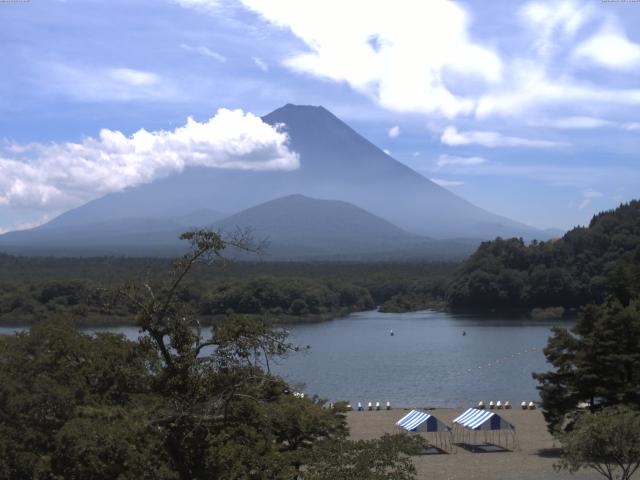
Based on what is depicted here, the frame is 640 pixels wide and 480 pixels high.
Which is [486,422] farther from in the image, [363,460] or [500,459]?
[363,460]

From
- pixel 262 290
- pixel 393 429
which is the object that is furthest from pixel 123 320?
pixel 393 429

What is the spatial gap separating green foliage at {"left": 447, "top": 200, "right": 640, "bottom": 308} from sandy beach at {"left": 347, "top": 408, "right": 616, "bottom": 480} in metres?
36.1

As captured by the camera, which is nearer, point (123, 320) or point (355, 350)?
point (355, 350)

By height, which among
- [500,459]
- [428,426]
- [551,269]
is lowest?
[500,459]

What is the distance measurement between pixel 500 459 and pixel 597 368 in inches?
97.7

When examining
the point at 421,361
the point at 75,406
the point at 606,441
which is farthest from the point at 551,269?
the point at 75,406

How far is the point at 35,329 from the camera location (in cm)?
868

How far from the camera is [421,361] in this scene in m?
33.9

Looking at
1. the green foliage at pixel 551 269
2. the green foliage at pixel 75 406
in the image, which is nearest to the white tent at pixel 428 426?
the green foliage at pixel 75 406

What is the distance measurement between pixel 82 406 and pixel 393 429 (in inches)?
489

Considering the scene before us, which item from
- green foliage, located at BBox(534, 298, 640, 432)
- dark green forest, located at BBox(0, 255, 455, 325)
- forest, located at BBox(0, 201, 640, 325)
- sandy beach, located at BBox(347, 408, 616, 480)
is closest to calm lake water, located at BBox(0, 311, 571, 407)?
sandy beach, located at BBox(347, 408, 616, 480)

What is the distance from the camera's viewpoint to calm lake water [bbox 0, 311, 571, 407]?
26.3 metres

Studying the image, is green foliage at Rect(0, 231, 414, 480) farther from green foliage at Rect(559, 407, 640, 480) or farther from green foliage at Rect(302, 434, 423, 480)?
green foliage at Rect(559, 407, 640, 480)

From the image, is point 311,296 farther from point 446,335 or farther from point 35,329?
point 35,329
